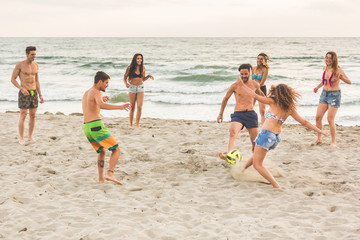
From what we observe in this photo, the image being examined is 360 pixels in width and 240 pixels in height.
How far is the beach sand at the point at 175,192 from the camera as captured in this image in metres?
3.93

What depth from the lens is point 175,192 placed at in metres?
5.15

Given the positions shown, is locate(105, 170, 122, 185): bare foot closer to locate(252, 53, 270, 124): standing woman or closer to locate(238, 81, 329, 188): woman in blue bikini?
locate(238, 81, 329, 188): woman in blue bikini

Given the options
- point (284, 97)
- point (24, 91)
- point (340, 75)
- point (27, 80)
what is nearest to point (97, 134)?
point (284, 97)

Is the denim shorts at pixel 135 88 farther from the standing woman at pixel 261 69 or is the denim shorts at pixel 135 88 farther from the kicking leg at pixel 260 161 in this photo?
the kicking leg at pixel 260 161

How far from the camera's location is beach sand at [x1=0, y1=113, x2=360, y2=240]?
3.93 meters

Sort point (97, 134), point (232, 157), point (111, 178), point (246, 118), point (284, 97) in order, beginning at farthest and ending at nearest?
point (246, 118) → point (111, 178) → point (232, 157) → point (97, 134) → point (284, 97)

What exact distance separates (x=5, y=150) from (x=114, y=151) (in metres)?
3.22

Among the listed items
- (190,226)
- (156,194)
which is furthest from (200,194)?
(190,226)

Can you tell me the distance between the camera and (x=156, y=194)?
5059 millimetres

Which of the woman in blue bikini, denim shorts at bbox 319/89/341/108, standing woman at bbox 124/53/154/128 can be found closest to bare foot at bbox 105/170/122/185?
the woman in blue bikini

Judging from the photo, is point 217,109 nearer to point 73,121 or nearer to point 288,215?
point 73,121

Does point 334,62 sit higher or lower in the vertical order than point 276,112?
higher

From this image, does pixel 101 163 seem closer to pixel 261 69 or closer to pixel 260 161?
pixel 260 161

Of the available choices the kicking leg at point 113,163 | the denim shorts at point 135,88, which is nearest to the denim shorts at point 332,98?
the denim shorts at point 135,88
